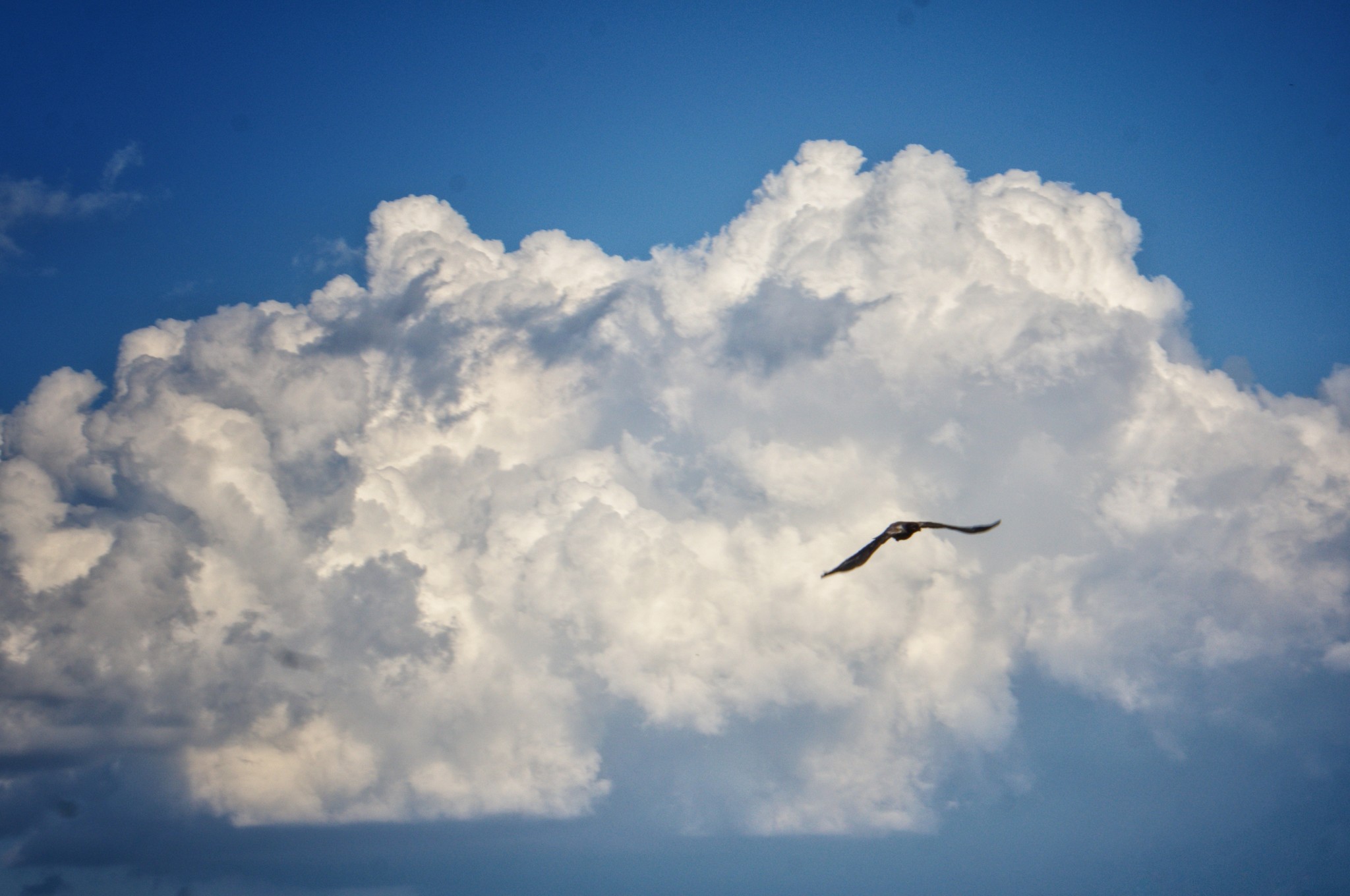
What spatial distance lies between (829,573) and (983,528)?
643 cm

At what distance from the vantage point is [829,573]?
1484 inches

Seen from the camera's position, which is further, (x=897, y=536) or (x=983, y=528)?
(x=897, y=536)

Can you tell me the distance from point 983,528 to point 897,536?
4.30 meters

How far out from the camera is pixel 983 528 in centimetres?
3881

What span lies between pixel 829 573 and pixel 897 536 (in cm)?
581

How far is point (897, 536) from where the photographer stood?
4219 cm

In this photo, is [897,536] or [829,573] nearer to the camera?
[829,573]
